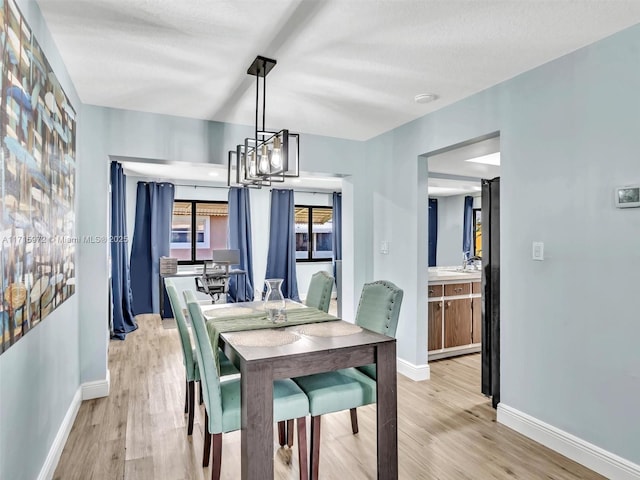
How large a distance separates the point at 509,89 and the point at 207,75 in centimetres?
212

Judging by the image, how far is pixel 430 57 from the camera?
7.91 ft

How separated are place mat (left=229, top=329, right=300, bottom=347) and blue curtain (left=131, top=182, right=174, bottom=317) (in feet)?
16.0

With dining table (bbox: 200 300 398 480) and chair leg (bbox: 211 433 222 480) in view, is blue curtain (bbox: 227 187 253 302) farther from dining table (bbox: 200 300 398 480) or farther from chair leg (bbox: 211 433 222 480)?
chair leg (bbox: 211 433 222 480)

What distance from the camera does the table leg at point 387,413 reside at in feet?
6.63

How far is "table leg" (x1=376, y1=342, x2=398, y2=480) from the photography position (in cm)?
202

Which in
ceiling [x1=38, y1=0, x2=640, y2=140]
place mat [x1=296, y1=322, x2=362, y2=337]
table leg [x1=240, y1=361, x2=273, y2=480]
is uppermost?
ceiling [x1=38, y1=0, x2=640, y2=140]

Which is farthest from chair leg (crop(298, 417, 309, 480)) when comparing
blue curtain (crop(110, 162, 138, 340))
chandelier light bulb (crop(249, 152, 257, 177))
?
blue curtain (crop(110, 162, 138, 340))

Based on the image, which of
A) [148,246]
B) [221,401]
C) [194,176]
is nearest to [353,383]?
[221,401]

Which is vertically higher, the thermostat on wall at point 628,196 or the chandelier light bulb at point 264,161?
the chandelier light bulb at point 264,161

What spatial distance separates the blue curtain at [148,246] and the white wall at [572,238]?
5.22m

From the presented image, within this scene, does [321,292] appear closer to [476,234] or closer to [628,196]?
[628,196]

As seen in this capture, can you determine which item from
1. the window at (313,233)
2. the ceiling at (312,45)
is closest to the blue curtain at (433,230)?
the window at (313,233)

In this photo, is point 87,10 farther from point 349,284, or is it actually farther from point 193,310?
point 349,284

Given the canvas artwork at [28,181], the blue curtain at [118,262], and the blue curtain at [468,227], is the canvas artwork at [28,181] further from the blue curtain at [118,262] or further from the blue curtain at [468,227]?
the blue curtain at [468,227]
